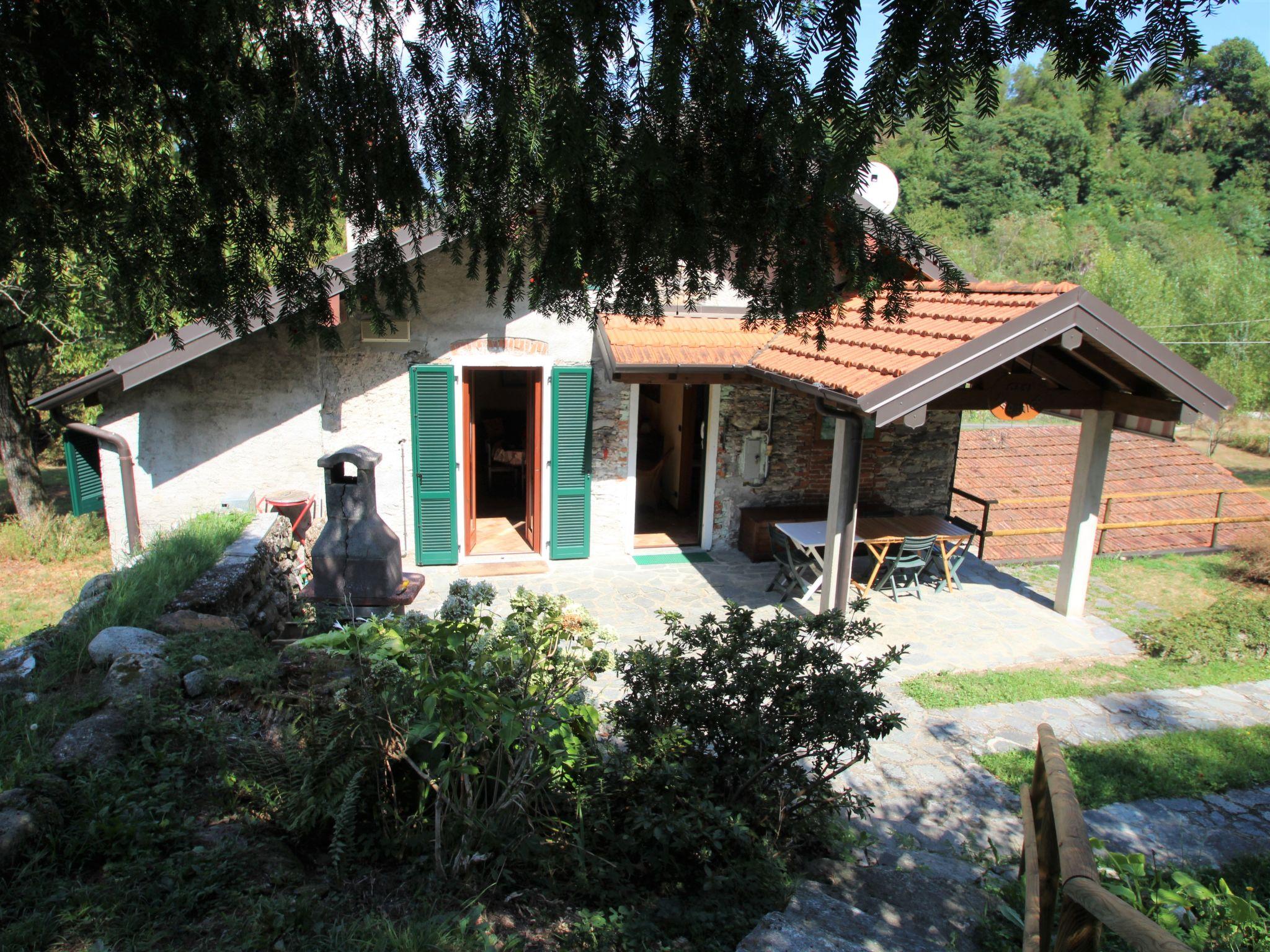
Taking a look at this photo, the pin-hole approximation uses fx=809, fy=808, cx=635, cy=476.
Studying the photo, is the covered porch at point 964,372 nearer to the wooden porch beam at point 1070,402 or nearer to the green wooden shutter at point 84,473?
the wooden porch beam at point 1070,402

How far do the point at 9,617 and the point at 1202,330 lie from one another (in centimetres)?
2754

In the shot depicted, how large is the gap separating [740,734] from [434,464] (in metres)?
6.15

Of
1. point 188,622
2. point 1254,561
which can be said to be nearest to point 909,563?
point 1254,561

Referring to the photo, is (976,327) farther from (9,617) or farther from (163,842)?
(9,617)

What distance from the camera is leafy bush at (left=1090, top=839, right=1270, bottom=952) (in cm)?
298

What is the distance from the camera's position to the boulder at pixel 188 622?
4883mm

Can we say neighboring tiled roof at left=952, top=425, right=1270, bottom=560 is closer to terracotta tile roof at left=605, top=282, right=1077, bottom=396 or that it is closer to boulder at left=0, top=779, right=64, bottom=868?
terracotta tile roof at left=605, top=282, right=1077, bottom=396

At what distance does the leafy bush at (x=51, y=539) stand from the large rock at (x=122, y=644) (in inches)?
259

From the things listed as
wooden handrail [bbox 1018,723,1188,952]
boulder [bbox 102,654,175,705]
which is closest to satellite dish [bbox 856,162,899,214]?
wooden handrail [bbox 1018,723,1188,952]

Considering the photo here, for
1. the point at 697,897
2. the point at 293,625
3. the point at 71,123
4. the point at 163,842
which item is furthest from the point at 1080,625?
the point at 71,123

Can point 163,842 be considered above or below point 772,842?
above

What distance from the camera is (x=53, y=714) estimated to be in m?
3.73

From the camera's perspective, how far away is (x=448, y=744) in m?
3.45

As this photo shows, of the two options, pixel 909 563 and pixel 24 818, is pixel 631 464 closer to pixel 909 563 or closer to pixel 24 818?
pixel 909 563
